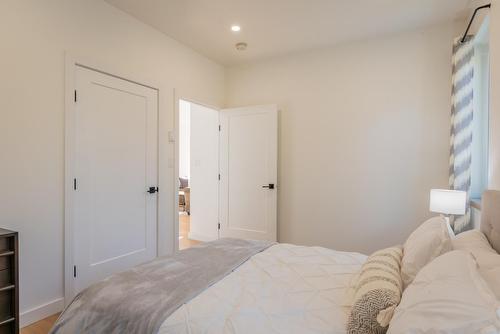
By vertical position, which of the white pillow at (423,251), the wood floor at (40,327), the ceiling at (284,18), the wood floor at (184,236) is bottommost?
the wood floor at (40,327)

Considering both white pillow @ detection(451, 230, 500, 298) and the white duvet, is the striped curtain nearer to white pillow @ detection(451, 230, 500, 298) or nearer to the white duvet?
white pillow @ detection(451, 230, 500, 298)

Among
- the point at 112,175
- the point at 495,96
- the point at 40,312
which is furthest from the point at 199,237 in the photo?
the point at 495,96

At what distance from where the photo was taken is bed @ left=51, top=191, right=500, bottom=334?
117cm

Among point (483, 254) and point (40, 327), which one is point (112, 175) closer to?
point (40, 327)

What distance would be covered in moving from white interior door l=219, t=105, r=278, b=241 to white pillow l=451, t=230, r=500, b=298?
2.53 m

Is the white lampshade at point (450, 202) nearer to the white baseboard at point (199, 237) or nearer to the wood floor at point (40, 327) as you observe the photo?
the white baseboard at point (199, 237)

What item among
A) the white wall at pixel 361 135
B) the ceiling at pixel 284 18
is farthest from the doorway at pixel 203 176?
the ceiling at pixel 284 18

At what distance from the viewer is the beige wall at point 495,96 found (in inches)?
73.0

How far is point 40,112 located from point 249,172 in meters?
2.50

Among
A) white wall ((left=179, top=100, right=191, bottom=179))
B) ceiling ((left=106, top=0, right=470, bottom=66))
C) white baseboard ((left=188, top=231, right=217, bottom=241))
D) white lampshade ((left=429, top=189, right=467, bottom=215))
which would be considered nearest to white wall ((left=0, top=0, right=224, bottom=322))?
ceiling ((left=106, top=0, right=470, bottom=66))

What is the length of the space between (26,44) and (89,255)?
1.80m

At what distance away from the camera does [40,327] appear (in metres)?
2.19

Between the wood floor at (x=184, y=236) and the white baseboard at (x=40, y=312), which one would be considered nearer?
the white baseboard at (x=40, y=312)

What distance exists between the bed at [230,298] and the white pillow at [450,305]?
1.03 feet
